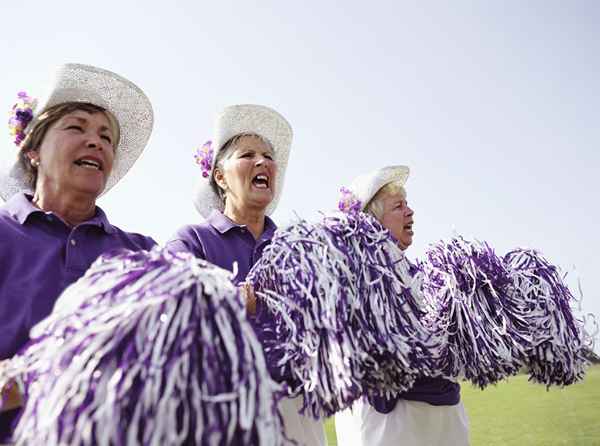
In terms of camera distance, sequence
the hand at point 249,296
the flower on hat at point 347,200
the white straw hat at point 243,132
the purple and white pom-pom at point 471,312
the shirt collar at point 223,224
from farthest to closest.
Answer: the flower on hat at point 347,200 < the white straw hat at point 243,132 < the shirt collar at point 223,224 < the purple and white pom-pom at point 471,312 < the hand at point 249,296

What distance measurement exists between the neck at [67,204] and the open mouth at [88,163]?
0.42 feet

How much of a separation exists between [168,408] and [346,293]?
68 cm

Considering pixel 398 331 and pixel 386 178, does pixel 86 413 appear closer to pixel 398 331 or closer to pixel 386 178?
pixel 398 331

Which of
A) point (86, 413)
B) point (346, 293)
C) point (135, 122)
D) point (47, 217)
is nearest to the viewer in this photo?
point (86, 413)

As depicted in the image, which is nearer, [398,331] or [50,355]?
[50,355]

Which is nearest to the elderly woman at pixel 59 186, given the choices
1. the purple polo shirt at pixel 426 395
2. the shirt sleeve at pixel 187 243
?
the shirt sleeve at pixel 187 243

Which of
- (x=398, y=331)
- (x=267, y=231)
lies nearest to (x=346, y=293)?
(x=398, y=331)

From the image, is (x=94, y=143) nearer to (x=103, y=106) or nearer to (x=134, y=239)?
(x=103, y=106)

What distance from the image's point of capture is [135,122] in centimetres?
261

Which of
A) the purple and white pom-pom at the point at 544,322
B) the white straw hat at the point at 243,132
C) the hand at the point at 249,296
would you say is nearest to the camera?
the hand at the point at 249,296

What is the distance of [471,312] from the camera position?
2.00 metres

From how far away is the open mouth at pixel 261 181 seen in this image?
262 centimetres

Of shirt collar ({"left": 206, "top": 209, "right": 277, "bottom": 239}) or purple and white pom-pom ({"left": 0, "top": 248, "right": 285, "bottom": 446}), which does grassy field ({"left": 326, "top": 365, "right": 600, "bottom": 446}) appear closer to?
shirt collar ({"left": 206, "top": 209, "right": 277, "bottom": 239})

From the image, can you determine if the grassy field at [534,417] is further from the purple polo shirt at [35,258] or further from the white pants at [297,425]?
the purple polo shirt at [35,258]
